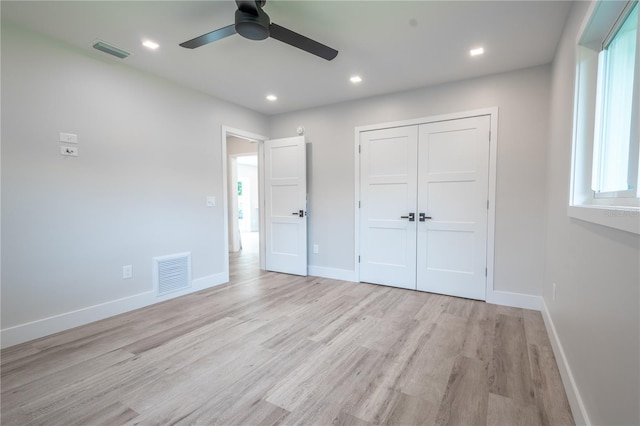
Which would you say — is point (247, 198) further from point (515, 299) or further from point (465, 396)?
point (465, 396)

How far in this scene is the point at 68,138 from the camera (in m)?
2.62

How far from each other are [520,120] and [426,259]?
1848mm

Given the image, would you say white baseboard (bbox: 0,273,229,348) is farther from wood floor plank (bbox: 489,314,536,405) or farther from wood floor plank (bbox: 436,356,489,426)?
wood floor plank (bbox: 489,314,536,405)

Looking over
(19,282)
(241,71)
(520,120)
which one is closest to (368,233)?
(520,120)

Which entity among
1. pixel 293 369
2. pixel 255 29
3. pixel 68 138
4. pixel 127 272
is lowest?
pixel 293 369

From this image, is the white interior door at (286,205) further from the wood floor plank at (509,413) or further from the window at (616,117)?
the window at (616,117)

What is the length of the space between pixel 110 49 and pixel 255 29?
1701 mm

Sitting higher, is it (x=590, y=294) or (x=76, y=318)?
(x=590, y=294)

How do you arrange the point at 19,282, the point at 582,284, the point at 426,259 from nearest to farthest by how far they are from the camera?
the point at 582,284 → the point at 19,282 → the point at 426,259

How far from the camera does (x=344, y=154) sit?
4172 mm

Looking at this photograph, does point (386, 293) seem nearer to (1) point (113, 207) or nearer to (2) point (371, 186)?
(2) point (371, 186)

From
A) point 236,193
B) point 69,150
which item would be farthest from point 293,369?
point 236,193

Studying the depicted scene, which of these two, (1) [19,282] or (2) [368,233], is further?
(2) [368,233]

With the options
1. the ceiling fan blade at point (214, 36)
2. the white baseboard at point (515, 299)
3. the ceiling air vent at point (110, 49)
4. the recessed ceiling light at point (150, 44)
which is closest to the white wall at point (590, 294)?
the white baseboard at point (515, 299)
